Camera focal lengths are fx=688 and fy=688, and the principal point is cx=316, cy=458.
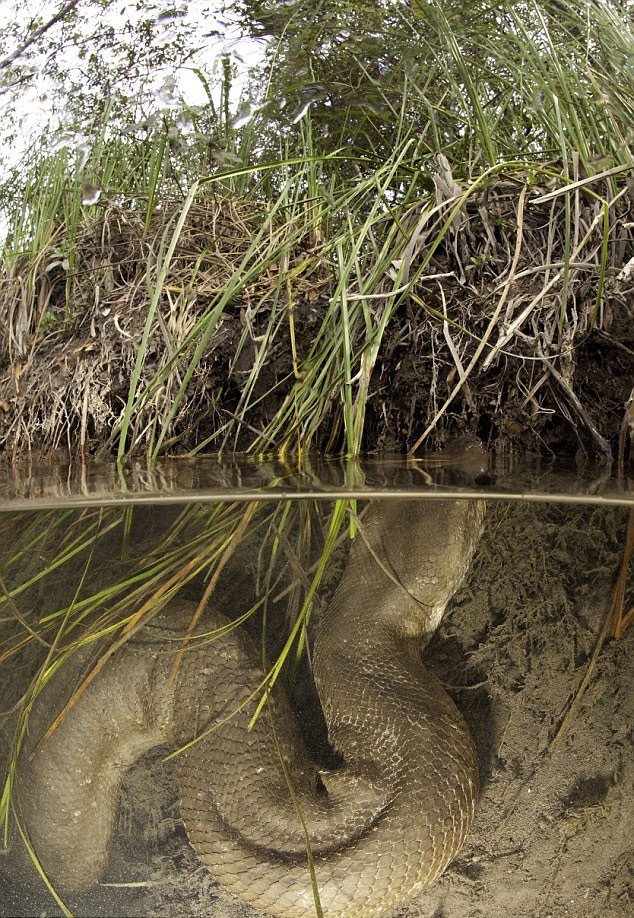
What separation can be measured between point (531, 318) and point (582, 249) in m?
0.26

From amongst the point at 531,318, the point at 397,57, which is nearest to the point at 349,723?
the point at 531,318

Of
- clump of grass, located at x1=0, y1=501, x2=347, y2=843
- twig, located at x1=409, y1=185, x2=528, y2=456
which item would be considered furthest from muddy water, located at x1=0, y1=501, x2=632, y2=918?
twig, located at x1=409, y1=185, x2=528, y2=456

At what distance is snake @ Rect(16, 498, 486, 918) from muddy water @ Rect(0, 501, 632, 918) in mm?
37

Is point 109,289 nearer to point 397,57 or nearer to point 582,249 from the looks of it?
point 397,57

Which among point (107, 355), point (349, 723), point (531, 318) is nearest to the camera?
point (349, 723)

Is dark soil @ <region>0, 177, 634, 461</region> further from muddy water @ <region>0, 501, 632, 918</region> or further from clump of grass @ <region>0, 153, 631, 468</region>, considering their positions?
muddy water @ <region>0, 501, 632, 918</region>

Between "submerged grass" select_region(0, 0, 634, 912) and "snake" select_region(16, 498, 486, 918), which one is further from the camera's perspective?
"submerged grass" select_region(0, 0, 634, 912)

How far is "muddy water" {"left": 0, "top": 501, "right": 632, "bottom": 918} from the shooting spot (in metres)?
1.39

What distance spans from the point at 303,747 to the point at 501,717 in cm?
42

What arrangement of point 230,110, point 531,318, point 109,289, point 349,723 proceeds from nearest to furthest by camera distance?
point 349,723 → point 531,318 → point 109,289 → point 230,110

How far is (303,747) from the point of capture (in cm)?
138

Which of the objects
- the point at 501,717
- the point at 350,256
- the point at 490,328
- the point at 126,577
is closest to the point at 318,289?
the point at 350,256

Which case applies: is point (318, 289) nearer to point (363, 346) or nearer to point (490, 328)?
point (363, 346)

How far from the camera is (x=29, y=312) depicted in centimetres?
237
